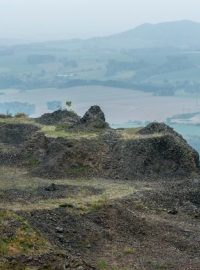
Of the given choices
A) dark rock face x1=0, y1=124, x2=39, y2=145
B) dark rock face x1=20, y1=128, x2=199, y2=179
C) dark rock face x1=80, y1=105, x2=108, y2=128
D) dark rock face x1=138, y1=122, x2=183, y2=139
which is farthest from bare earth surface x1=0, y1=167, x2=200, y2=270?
dark rock face x1=0, y1=124, x2=39, y2=145

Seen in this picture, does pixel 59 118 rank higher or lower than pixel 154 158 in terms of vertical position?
higher

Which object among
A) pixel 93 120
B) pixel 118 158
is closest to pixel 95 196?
pixel 118 158

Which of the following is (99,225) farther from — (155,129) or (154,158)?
(155,129)

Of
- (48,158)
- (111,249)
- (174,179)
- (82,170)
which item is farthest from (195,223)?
(48,158)

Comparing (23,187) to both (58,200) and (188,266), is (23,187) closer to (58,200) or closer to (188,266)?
(58,200)

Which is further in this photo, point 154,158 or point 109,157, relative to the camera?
point 109,157

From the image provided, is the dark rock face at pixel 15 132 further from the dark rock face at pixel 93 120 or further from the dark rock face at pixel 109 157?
the dark rock face at pixel 109 157

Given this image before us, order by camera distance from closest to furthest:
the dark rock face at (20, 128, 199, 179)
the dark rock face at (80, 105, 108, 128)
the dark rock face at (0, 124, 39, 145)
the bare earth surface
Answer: the bare earth surface → the dark rock face at (20, 128, 199, 179) → the dark rock face at (80, 105, 108, 128) → the dark rock face at (0, 124, 39, 145)

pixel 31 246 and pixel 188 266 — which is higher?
pixel 31 246

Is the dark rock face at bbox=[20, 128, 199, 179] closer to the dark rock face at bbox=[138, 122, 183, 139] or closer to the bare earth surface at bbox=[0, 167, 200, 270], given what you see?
the dark rock face at bbox=[138, 122, 183, 139]

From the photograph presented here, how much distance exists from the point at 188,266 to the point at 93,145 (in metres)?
22.9

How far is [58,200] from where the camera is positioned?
120 feet

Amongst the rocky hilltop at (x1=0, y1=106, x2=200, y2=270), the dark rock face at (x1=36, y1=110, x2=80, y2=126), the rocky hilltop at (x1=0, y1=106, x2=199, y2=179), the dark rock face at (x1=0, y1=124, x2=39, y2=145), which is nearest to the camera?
the rocky hilltop at (x1=0, y1=106, x2=200, y2=270)

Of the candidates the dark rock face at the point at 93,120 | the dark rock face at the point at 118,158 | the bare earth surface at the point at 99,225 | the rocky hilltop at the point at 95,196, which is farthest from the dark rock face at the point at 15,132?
the bare earth surface at the point at 99,225
